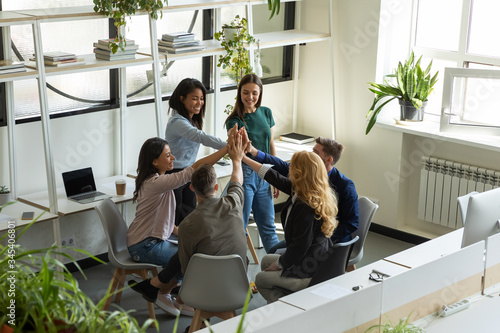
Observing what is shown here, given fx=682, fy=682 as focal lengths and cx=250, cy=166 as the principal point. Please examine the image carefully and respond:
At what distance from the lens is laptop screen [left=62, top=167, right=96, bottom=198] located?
4.75 m

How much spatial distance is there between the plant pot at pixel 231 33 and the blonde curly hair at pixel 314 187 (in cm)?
190

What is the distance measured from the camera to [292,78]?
255 inches

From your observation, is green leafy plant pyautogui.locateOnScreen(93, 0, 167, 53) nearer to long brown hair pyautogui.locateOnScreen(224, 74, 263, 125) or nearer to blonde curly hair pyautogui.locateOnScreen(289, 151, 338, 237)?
A: long brown hair pyautogui.locateOnScreen(224, 74, 263, 125)

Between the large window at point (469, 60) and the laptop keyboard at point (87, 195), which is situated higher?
the large window at point (469, 60)

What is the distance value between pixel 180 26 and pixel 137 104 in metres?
0.72

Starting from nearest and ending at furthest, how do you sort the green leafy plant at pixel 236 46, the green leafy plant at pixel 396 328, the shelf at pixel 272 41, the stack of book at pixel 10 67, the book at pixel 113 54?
the green leafy plant at pixel 396 328 → the stack of book at pixel 10 67 → the book at pixel 113 54 → the shelf at pixel 272 41 → the green leafy plant at pixel 236 46

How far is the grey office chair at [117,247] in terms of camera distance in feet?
13.6

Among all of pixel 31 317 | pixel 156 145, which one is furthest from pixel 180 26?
pixel 31 317

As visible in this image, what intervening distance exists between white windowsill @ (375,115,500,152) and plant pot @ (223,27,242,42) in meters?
1.55

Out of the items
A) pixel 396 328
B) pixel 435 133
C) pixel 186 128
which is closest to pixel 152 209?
pixel 186 128

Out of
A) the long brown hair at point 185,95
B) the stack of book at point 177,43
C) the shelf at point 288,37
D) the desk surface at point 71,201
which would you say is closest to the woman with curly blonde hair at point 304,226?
the long brown hair at point 185,95

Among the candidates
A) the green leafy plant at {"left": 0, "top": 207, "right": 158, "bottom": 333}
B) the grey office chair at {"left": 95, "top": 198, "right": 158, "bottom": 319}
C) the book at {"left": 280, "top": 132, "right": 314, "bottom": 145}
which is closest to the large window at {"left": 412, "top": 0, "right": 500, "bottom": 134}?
the book at {"left": 280, "top": 132, "right": 314, "bottom": 145}

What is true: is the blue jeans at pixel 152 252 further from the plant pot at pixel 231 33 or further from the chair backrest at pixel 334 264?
the plant pot at pixel 231 33

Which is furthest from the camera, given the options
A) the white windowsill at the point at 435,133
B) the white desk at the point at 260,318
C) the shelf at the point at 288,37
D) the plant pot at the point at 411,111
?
the plant pot at the point at 411,111
